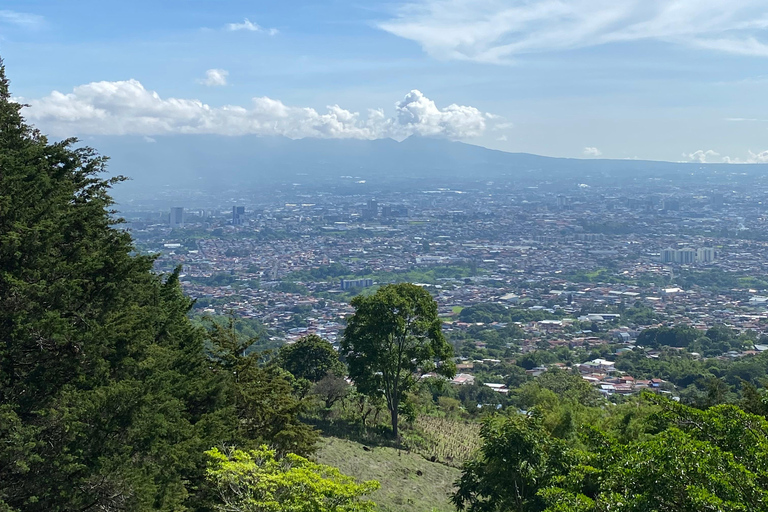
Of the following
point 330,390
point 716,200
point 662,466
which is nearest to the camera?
point 662,466

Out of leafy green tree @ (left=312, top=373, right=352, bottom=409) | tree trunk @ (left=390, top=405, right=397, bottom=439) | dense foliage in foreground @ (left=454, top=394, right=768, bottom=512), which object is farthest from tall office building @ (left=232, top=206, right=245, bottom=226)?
dense foliage in foreground @ (left=454, top=394, right=768, bottom=512)

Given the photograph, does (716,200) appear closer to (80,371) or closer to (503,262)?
(503,262)

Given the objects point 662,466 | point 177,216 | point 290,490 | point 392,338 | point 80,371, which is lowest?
point 177,216

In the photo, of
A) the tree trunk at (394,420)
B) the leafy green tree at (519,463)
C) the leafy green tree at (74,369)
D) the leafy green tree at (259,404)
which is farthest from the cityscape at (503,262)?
the leafy green tree at (74,369)

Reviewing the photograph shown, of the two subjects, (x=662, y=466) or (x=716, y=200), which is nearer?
(x=662, y=466)

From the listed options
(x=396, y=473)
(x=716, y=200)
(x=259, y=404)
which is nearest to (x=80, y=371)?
(x=259, y=404)

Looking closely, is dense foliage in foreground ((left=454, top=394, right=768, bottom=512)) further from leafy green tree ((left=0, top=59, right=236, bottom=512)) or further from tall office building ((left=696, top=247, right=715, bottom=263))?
tall office building ((left=696, top=247, right=715, bottom=263))
